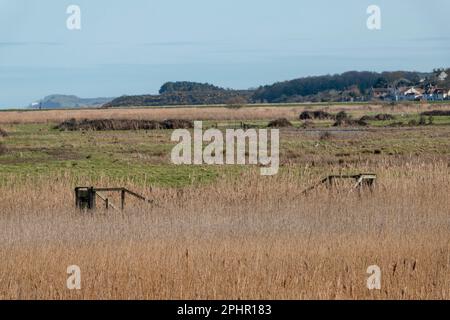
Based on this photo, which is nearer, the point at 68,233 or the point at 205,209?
the point at 68,233

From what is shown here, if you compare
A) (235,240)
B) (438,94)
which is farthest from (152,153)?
(438,94)

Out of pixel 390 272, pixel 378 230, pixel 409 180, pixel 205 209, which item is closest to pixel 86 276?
pixel 390 272

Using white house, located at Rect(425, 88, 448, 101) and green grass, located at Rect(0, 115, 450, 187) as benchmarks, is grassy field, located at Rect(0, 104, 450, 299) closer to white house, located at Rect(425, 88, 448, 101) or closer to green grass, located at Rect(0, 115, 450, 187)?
green grass, located at Rect(0, 115, 450, 187)

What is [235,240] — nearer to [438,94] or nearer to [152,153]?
[152,153]

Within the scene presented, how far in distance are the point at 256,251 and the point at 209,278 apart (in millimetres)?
2181

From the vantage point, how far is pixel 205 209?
20.5 m

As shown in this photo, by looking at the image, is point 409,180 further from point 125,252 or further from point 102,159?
point 102,159

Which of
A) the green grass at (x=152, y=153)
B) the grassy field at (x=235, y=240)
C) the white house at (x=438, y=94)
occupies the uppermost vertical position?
the grassy field at (x=235, y=240)

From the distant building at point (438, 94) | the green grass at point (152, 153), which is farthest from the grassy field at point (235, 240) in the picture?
the distant building at point (438, 94)

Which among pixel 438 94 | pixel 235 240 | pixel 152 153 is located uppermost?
pixel 235 240

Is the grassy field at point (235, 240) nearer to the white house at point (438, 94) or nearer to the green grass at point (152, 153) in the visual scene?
the green grass at point (152, 153)

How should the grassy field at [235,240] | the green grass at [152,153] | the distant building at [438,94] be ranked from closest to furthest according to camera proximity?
the grassy field at [235,240]
the green grass at [152,153]
the distant building at [438,94]

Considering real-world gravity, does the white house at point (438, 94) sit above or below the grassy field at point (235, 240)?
below

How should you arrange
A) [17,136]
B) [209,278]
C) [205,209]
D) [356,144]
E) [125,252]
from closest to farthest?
1. [209,278]
2. [125,252]
3. [205,209]
4. [356,144]
5. [17,136]
